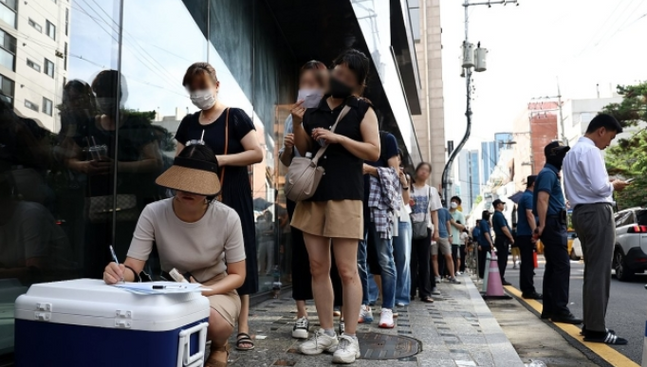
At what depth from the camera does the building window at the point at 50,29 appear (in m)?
3.07

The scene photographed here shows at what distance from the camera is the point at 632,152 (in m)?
29.1

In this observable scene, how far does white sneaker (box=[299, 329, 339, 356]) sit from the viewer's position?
3.39m

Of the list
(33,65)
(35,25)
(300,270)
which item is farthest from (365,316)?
(35,25)

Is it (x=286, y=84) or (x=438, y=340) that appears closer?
(x=438, y=340)

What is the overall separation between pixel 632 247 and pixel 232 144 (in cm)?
1042

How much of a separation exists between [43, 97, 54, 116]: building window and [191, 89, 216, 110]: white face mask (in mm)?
786

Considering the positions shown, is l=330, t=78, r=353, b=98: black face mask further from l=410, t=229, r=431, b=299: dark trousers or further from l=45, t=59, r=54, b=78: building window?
l=410, t=229, r=431, b=299: dark trousers

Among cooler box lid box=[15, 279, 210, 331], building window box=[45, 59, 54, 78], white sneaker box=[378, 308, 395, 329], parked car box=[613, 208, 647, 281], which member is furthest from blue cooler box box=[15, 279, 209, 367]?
parked car box=[613, 208, 647, 281]

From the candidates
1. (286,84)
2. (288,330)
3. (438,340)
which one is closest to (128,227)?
(288,330)

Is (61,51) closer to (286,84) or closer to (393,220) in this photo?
(393,220)

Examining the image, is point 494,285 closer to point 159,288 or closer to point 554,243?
point 554,243

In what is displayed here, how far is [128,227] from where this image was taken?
3.74 metres

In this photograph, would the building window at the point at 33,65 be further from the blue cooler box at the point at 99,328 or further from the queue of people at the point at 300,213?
the blue cooler box at the point at 99,328

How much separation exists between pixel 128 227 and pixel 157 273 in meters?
0.51
